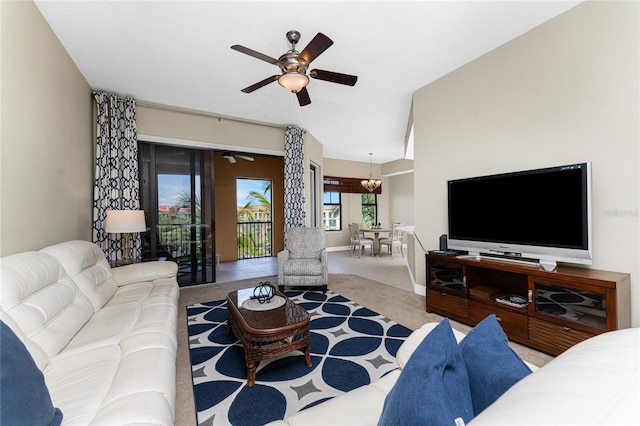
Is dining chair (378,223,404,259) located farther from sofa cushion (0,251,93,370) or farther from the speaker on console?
sofa cushion (0,251,93,370)

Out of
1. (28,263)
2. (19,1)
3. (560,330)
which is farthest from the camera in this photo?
(560,330)

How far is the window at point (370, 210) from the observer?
910 cm

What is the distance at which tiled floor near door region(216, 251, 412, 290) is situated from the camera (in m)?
4.78

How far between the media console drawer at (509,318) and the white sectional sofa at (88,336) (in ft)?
8.35

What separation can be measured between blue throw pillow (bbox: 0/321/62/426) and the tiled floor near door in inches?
152

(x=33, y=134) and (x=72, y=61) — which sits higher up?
(x=72, y=61)

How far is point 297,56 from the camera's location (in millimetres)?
2262

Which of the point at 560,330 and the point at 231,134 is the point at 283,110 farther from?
the point at 560,330

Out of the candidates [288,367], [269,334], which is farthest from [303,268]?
[269,334]

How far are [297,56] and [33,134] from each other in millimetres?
2133

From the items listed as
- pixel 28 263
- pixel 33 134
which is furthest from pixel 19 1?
pixel 28 263

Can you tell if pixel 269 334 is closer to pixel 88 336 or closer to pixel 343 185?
pixel 88 336

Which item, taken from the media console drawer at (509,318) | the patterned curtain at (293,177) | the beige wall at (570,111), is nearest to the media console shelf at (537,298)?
the media console drawer at (509,318)

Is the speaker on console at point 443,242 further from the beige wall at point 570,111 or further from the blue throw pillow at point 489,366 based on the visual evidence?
the blue throw pillow at point 489,366
